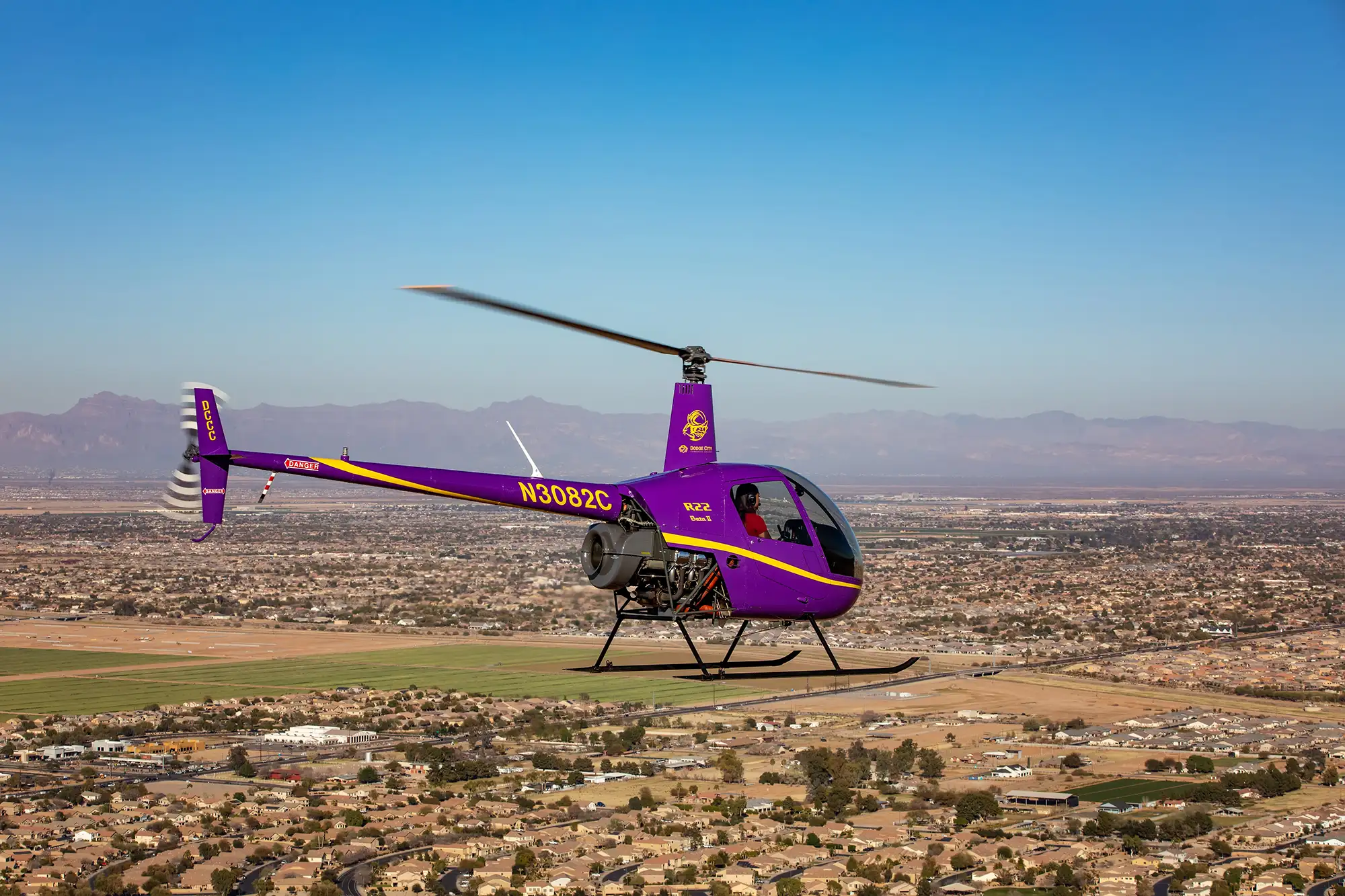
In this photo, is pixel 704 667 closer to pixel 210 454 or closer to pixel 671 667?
pixel 671 667

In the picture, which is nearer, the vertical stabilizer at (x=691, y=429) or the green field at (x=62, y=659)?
the vertical stabilizer at (x=691, y=429)

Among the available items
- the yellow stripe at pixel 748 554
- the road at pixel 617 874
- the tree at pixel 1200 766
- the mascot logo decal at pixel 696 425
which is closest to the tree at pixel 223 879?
the road at pixel 617 874

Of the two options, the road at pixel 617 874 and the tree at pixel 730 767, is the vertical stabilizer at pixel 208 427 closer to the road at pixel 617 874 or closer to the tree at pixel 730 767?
the road at pixel 617 874

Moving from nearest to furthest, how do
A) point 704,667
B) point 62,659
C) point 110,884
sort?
point 704,667 → point 110,884 → point 62,659

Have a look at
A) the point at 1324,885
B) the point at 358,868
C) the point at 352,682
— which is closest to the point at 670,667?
the point at 358,868

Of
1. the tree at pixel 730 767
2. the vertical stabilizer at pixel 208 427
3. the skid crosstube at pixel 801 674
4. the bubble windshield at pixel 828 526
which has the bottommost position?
the tree at pixel 730 767

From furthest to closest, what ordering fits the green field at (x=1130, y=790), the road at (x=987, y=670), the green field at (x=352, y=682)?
the green field at (x=352, y=682) < the road at (x=987, y=670) < the green field at (x=1130, y=790)

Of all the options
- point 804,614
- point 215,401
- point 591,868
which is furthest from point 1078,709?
point 215,401
